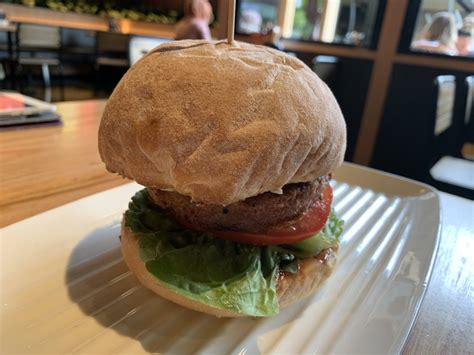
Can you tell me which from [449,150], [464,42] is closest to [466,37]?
[464,42]

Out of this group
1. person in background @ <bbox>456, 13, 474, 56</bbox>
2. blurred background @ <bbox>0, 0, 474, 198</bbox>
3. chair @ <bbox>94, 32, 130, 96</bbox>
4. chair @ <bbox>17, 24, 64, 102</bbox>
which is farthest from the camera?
chair @ <bbox>94, 32, 130, 96</bbox>

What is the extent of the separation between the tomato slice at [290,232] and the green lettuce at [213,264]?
0.02 meters

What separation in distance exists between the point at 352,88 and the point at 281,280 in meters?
4.10

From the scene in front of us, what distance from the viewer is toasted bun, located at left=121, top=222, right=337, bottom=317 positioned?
0.93 meters

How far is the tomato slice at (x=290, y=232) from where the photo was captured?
3.23 feet

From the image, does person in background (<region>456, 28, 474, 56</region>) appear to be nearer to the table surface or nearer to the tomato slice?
the table surface

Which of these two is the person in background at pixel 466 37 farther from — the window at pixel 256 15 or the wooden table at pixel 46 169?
the wooden table at pixel 46 169

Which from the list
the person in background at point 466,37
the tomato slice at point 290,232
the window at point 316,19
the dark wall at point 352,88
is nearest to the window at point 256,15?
the window at point 316,19

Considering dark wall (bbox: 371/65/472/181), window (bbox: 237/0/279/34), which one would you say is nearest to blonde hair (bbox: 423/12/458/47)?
dark wall (bbox: 371/65/472/181)

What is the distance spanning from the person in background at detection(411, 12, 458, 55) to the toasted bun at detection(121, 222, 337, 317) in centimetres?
391

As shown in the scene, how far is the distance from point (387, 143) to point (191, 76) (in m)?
4.05

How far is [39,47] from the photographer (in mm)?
8227

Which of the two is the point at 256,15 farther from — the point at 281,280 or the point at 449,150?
the point at 281,280

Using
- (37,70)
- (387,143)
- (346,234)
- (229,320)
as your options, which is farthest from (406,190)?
(37,70)
